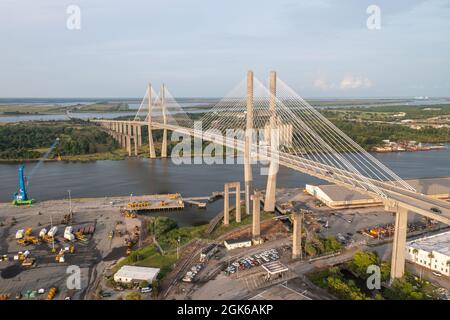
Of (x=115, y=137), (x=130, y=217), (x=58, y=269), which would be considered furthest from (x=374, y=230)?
(x=115, y=137)

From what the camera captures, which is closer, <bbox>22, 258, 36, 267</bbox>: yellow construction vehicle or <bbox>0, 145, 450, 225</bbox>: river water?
<bbox>22, 258, 36, 267</bbox>: yellow construction vehicle

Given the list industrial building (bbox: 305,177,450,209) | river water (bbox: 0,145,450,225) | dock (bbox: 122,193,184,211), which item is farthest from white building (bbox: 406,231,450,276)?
dock (bbox: 122,193,184,211)

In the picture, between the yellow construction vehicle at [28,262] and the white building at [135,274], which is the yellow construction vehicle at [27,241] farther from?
the white building at [135,274]

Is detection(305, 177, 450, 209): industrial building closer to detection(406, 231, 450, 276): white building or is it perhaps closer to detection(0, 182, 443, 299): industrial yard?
detection(0, 182, 443, 299): industrial yard


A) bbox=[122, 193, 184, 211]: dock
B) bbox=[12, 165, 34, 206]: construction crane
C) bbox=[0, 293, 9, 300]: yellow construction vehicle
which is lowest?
bbox=[0, 293, 9, 300]: yellow construction vehicle

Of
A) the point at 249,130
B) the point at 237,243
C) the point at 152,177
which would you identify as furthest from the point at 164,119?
the point at 237,243

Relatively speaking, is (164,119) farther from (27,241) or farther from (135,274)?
(135,274)
